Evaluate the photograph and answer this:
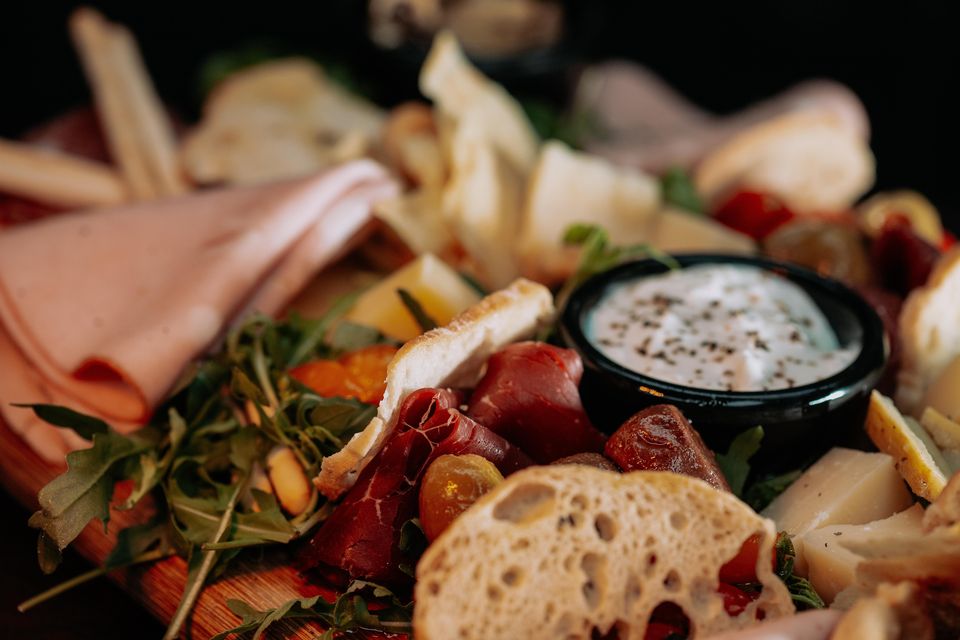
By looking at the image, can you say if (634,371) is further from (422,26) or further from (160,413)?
(422,26)

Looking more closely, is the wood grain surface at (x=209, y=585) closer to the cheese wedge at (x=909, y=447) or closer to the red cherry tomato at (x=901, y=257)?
the cheese wedge at (x=909, y=447)

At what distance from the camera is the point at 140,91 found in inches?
110

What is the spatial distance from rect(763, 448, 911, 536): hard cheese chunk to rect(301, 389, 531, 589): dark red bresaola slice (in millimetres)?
457

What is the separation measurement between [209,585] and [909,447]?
1.12 meters

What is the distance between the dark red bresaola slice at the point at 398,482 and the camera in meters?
1.43

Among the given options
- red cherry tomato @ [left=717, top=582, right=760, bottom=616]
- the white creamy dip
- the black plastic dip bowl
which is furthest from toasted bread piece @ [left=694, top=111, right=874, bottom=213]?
red cherry tomato @ [left=717, top=582, right=760, bottom=616]

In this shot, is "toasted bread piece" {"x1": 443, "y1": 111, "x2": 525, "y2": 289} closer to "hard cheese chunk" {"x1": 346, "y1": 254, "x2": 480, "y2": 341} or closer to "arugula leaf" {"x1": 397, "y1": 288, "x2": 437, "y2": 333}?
"hard cheese chunk" {"x1": 346, "y1": 254, "x2": 480, "y2": 341}

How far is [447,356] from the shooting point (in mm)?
1519

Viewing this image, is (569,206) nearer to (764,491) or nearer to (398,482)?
(764,491)

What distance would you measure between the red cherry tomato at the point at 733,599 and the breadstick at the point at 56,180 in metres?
1.96

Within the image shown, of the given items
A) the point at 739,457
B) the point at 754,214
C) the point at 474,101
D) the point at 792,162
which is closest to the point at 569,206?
the point at 474,101

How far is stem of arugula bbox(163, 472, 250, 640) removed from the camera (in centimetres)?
148

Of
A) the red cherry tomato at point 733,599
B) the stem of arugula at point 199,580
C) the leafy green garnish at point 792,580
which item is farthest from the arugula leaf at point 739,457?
the stem of arugula at point 199,580

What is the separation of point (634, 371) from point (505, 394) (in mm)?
248
